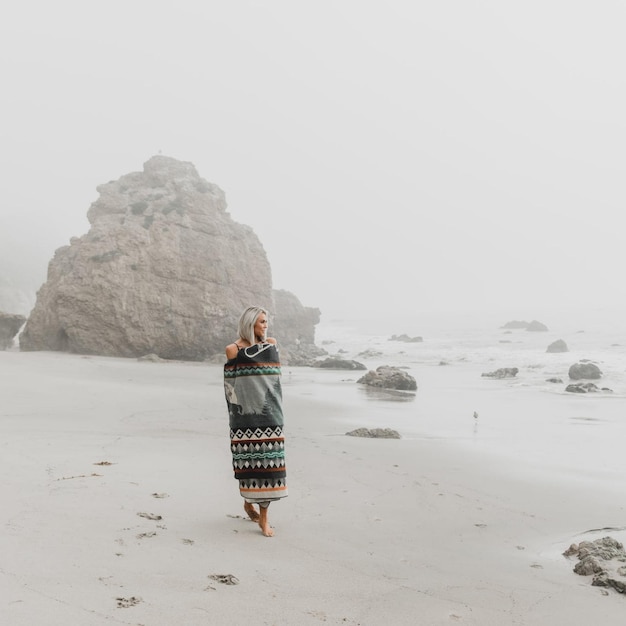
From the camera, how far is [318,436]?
1005 cm

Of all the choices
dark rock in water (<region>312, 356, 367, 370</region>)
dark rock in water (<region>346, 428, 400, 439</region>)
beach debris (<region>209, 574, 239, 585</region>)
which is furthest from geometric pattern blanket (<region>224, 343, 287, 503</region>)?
dark rock in water (<region>312, 356, 367, 370</region>)

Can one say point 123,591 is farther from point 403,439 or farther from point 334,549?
point 403,439

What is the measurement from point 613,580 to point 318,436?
6200mm

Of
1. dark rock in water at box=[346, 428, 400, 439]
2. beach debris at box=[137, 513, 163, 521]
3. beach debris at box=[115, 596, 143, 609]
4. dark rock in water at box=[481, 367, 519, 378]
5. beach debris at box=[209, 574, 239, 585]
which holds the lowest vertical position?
dark rock in water at box=[346, 428, 400, 439]

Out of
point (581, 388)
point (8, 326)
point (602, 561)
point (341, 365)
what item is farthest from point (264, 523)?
point (8, 326)

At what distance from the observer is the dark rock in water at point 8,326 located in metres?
26.3

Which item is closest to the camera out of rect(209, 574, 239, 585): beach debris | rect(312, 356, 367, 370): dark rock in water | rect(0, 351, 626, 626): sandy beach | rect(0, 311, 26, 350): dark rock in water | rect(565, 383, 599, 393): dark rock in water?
rect(0, 351, 626, 626): sandy beach

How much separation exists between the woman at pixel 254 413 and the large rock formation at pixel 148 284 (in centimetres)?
2176

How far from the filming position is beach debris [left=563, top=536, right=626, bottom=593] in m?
4.19

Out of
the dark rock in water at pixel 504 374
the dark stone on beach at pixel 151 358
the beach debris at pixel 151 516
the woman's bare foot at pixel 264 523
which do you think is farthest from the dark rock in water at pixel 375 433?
the dark stone on beach at pixel 151 358

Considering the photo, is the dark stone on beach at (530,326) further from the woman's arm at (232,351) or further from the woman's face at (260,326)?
the woman's arm at (232,351)

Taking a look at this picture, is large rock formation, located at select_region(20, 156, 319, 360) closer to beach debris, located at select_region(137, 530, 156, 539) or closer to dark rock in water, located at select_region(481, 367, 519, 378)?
dark rock in water, located at select_region(481, 367, 519, 378)

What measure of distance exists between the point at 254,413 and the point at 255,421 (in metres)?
0.07

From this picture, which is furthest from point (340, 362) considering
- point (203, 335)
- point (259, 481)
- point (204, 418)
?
point (259, 481)
